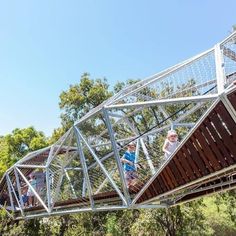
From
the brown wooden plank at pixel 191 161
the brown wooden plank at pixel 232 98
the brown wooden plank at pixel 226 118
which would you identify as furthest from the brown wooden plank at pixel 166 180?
the brown wooden plank at pixel 232 98

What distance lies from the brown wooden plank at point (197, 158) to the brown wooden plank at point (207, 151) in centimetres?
16

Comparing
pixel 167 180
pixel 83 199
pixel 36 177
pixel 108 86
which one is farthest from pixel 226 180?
pixel 108 86

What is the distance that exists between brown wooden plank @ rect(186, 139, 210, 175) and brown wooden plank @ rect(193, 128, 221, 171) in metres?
0.16

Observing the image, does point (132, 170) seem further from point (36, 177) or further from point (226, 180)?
point (36, 177)

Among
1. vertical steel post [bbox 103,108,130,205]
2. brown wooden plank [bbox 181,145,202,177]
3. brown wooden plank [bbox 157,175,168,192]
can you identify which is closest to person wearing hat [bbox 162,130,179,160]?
brown wooden plank [bbox 157,175,168,192]

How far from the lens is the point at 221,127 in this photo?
14.0 ft

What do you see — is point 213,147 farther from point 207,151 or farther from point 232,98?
point 232,98

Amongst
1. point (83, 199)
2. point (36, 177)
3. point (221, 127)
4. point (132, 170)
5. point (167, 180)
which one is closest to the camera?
point (221, 127)

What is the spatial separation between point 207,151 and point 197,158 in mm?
252

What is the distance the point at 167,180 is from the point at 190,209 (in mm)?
8473

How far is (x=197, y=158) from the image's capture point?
4.83 meters

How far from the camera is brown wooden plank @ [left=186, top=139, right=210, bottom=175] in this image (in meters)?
A: 4.79

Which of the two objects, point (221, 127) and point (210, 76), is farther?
point (210, 76)

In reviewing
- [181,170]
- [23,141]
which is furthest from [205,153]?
[23,141]
